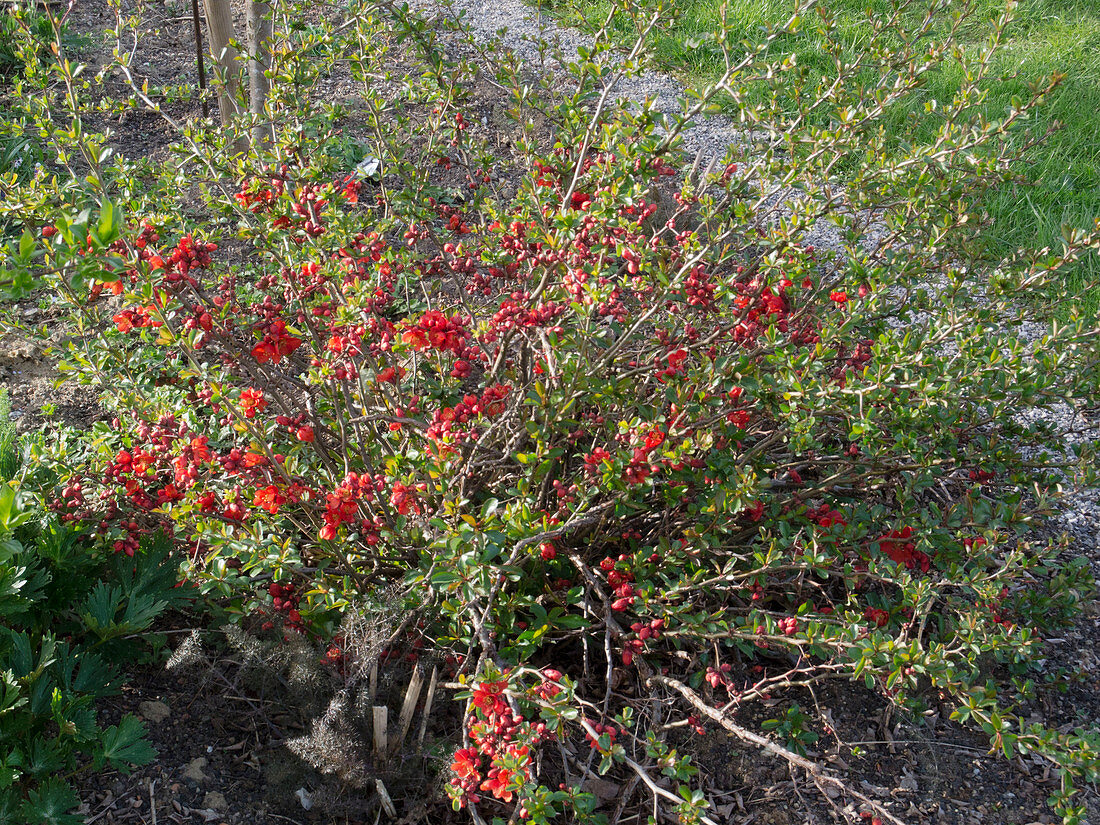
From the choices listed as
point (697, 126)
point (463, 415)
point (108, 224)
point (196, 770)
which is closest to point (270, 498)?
point (463, 415)

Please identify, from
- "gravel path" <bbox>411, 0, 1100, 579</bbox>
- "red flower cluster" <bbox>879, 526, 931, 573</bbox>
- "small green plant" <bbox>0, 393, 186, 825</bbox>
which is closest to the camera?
"small green plant" <bbox>0, 393, 186, 825</bbox>

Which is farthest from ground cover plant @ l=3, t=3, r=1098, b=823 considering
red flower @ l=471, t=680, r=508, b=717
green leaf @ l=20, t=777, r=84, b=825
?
green leaf @ l=20, t=777, r=84, b=825

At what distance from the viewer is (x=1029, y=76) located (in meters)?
5.48

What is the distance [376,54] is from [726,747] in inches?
95.5

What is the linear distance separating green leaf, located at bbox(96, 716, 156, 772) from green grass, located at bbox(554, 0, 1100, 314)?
347 cm

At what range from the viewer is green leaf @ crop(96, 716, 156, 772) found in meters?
1.83

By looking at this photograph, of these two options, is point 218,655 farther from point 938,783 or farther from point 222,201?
point 938,783

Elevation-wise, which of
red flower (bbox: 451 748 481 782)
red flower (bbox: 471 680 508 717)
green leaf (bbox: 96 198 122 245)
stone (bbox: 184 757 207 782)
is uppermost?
green leaf (bbox: 96 198 122 245)

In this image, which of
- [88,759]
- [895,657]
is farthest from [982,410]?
[88,759]

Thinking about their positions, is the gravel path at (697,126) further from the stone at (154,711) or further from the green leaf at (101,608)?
the stone at (154,711)

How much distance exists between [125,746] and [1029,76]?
6.23 m

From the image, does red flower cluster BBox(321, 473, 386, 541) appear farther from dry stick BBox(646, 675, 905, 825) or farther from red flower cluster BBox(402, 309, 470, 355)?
dry stick BBox(646, 675, 905, 825)

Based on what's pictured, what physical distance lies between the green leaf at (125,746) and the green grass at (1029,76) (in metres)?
3.47

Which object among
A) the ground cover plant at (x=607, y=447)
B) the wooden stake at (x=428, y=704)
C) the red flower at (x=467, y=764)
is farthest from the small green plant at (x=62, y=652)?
the red flower at (x=467, y=764)
